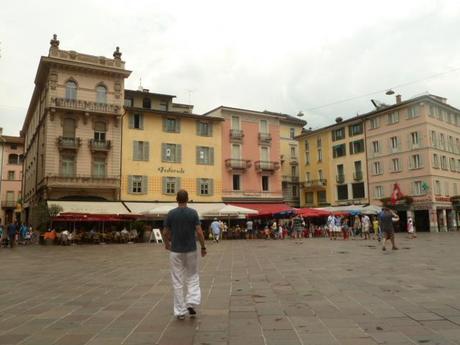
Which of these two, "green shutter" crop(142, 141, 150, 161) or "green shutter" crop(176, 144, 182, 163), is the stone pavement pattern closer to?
"green shutter" crop(142, 141, 150, 161)

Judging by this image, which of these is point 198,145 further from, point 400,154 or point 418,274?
point 418,274

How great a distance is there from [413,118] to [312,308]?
4312cm

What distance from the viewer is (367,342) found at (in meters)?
4.46

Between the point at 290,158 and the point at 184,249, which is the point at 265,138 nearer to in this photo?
the point at 290,158

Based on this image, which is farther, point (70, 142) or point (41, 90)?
point (41, 90)

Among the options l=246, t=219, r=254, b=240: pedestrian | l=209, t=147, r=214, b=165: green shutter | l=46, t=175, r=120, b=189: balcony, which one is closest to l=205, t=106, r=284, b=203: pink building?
l=209, t=147, r=214, b=165: green shutter

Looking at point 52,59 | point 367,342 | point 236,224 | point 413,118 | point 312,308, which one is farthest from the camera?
point 413,118

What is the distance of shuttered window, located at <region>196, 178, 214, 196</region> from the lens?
39.6m

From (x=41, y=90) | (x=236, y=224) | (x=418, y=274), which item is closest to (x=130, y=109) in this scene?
(x=41, y=90)

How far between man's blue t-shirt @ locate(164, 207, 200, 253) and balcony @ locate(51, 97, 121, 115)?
30.3 m

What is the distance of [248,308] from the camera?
20.7 ft

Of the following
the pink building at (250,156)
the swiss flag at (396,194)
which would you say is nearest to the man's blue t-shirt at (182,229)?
the pink building at (250,156)

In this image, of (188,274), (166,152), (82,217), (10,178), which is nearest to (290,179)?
(166,152)

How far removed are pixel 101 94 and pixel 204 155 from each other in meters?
10.4
